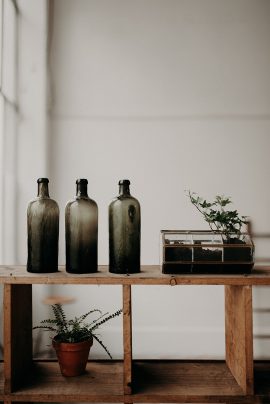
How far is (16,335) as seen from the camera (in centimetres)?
156

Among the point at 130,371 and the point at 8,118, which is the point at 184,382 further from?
the point at 8,118

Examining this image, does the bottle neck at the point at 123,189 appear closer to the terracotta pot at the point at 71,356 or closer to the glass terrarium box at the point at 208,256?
the glass terrarium box at the point at 208,256

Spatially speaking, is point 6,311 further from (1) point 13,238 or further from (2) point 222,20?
(2) point 222,20

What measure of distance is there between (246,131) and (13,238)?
77.9 inches

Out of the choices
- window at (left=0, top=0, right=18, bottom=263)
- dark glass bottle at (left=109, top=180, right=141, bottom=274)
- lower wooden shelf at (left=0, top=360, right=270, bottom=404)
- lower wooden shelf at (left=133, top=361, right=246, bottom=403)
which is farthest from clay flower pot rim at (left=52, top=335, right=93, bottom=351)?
window at (left=0, top=0, right=18, bottom=263)

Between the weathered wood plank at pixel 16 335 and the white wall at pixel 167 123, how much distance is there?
144 cm

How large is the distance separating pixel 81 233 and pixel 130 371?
544 millimetres

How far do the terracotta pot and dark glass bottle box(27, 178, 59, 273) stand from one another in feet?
1.07

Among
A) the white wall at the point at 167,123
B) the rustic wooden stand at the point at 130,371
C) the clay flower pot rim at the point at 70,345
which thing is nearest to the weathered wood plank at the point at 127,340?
the rustic wooden stand at the point at 130,371

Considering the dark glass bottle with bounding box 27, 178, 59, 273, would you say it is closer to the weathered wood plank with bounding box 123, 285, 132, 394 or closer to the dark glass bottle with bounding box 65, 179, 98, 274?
the dark glass bottle with bounding box 65, 179, 98, 274

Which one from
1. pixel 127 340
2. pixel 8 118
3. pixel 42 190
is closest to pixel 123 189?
pixel 42 190

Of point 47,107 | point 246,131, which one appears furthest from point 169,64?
point 47,107

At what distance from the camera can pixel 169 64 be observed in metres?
3.16

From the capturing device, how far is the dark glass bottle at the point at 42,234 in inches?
62.1
